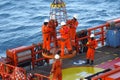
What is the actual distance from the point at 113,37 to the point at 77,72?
192 inches

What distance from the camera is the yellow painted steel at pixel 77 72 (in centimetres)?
1653

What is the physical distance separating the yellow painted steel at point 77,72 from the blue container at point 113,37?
4001 mm

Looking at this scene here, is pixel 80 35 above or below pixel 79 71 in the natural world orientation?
above

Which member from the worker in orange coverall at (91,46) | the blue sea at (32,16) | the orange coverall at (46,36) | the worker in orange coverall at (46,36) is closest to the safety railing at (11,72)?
the worker in orange coverall at (46,36)

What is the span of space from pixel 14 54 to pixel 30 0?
3515cm

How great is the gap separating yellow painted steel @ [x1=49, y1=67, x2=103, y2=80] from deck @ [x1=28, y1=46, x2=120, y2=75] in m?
0.56

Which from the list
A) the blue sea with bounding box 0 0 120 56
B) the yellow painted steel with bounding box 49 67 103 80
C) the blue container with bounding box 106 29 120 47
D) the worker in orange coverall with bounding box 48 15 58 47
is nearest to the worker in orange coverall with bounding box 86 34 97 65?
the yellow painted steel with bounding box 49 67 103 80

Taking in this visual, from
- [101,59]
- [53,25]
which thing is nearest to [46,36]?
[53,25]

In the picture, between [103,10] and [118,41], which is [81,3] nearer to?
[103,10]

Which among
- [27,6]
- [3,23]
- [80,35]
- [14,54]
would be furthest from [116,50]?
[27,6]

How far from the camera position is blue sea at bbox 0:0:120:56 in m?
30.3

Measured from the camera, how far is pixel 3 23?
3638 centimetres

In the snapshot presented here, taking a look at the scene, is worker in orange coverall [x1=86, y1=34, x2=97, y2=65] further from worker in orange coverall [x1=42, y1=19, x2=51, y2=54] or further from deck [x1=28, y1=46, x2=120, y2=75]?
worker in orange coverall [x1=42, y1=19, x2=51, y2=54]

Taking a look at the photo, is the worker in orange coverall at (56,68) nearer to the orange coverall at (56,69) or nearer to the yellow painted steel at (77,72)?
the orange coverall at (56,69)
